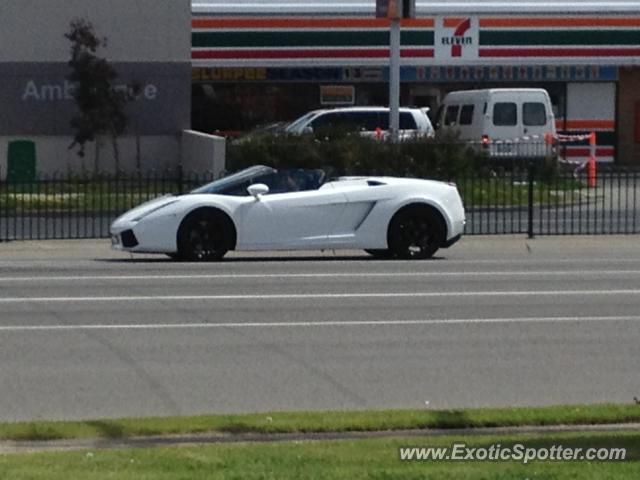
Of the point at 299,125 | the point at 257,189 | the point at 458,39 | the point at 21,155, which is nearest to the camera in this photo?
the point at 257,189

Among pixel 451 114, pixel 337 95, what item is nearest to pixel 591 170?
pixel 451 114

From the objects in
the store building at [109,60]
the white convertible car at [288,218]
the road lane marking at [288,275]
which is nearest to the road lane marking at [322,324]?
the road lane marking at [288,275]

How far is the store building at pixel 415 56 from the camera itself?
42.3 meters

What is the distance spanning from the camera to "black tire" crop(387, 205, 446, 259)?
65.5 ft

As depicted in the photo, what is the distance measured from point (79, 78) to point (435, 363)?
952 inches

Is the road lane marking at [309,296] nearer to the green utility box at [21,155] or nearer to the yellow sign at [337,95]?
the green utility box at [21,155]

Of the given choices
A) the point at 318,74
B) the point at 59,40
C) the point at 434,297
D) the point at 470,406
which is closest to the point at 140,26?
the point at 59,40

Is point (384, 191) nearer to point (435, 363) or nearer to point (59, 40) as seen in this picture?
point (435, 363)

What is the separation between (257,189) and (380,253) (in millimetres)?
2139

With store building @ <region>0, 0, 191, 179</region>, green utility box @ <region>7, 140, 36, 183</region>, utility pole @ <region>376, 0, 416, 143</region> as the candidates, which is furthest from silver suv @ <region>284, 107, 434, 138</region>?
green utility box @ <region>7, 140, 36, 183</region>

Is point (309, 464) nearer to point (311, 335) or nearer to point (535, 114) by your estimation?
point (311, 335)

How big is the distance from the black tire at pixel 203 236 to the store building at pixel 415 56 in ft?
73.4

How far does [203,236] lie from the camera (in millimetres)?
19953

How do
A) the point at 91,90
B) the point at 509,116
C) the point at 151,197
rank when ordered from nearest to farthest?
1. the point at 151,197
2. the point at 91,90
3. the point at 509,116
